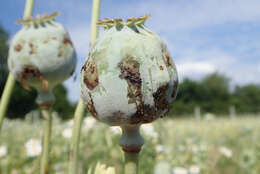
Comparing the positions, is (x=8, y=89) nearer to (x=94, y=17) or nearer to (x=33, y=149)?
(x=94, y=17)

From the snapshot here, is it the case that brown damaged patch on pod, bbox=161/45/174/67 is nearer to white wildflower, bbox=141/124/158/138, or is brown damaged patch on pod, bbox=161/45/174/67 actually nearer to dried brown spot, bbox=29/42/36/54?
dried brown spot, bbox=29/42/36/54

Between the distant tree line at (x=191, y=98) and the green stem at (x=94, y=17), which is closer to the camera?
the green stem at (x=94, y=17)

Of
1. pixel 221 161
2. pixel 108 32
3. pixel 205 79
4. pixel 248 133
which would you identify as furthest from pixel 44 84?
pixel 205 79

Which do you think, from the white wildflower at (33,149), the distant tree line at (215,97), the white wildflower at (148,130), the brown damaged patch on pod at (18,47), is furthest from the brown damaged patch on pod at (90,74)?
the distant tree line at (215,97)

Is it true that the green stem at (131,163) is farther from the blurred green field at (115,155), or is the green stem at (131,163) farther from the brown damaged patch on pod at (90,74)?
the blurred green field at (115,155)

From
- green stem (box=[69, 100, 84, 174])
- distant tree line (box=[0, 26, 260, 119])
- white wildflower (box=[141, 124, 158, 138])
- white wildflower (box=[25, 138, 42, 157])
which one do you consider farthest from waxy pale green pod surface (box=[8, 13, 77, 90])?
distant tree line (box=[0, 26, 260, 119])

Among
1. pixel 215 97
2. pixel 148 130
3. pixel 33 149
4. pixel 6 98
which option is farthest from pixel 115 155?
pixel 215 97
